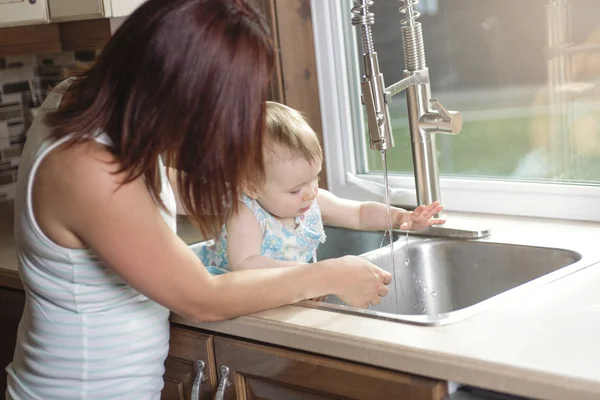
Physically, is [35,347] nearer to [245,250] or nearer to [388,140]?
[245,250]

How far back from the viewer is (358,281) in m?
1.40

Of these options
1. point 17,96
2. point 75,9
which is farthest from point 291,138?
point 17,96

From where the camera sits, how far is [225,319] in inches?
53.1

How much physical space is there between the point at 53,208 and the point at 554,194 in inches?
40.0

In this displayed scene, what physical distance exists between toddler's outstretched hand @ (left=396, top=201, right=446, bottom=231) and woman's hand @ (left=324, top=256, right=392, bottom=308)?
278 mm

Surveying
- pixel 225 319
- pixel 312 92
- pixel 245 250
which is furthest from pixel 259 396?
pixel 312 92

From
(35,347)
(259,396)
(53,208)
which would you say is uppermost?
(53,208)

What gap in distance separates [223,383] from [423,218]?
52cm

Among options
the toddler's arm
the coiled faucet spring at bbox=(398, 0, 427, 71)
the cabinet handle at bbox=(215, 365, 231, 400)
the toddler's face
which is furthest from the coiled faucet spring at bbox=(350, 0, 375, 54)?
the cabinet handle at bbox=(215, 365, 231, 400)

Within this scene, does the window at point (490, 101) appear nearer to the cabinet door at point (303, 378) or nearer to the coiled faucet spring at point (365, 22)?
the coiled faucet spring at point (365, 22)

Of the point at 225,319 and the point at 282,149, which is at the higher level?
the point at 282,149

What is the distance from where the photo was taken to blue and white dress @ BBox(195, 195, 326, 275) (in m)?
1.64

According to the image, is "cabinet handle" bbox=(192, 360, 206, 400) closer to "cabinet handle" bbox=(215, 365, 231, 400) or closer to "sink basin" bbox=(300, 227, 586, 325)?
"cabinet handle" bbox=(215, 365, 231, 400)

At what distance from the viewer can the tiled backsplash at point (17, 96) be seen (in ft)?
8.39
